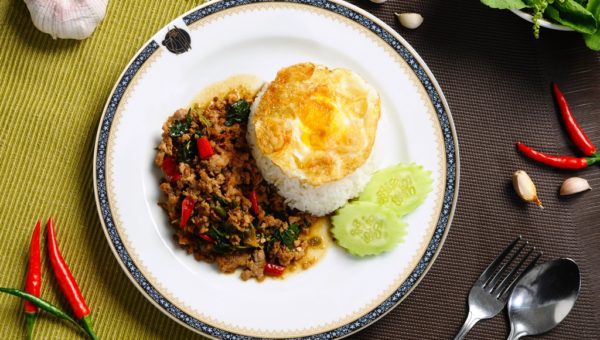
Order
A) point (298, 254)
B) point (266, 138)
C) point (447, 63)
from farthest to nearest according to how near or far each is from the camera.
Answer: point (447, 63), point (298, 254), point (266, 138)

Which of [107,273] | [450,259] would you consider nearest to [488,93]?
[450,259]

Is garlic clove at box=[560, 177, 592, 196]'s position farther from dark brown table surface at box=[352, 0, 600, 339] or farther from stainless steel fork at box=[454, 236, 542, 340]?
stainless steel fork at box=[454, 236, 542, 340]

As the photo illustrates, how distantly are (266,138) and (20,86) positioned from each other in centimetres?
222

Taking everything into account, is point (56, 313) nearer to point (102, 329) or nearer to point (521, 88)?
point (102, 329)

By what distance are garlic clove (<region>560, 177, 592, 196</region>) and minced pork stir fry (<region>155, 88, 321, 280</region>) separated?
2288 millimetres

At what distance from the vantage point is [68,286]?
216 inches

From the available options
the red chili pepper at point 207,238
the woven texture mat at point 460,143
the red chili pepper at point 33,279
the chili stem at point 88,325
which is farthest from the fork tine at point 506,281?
the red chili pepper at point 33,279

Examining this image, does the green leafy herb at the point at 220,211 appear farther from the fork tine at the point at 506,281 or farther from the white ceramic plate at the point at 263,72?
the fork tine at the point at 506,281

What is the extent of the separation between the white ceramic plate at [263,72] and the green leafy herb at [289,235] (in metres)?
0.29

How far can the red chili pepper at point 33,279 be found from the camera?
18.0 ft

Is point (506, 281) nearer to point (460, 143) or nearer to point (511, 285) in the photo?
point (511, 285)

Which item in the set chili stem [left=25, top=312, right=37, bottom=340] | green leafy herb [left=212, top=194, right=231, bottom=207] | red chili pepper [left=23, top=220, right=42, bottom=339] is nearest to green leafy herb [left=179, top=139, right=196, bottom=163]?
green leafy herb [left=212, top=194, right=231, bottom=207]

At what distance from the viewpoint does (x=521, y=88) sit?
5.99 m

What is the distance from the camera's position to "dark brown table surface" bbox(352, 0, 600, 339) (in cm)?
579
